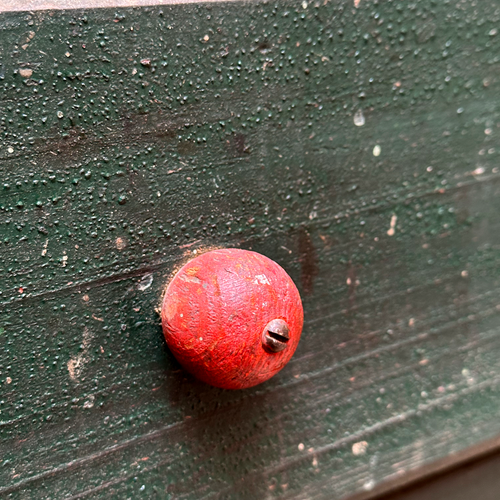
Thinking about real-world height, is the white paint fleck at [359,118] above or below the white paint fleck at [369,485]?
above

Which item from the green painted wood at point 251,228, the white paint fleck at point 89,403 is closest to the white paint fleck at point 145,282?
the green painted wood at point 251,228

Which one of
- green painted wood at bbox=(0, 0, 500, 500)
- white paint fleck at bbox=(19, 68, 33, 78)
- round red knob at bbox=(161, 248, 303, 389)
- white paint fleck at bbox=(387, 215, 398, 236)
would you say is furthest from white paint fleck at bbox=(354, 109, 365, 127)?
white paint fleck at bbox=(19, 68, 33, 78)

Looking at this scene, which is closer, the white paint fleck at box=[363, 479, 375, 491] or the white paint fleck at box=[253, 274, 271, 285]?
the white paint fleck at box=[253, 274, 271, 285]

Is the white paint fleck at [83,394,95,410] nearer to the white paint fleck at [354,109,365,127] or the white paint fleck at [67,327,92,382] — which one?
the white paint fleck at [67,327,92,382]

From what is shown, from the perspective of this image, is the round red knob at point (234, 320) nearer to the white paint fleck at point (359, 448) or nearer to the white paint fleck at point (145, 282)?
the white paint fleck at point (145, 282)

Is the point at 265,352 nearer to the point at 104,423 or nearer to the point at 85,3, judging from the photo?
the point at 104,423

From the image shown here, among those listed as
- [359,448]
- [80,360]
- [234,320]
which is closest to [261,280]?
[234,320]
